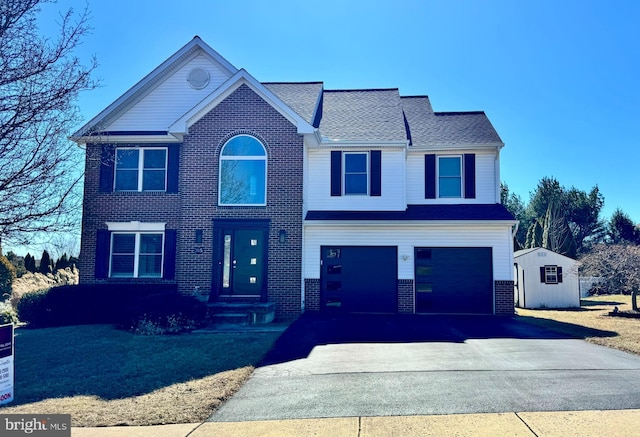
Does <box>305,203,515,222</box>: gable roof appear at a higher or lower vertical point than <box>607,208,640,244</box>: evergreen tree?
lower

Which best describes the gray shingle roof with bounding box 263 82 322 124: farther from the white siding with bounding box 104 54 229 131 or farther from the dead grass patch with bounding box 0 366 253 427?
the dead grass patch with bounding box 0 366 253 427

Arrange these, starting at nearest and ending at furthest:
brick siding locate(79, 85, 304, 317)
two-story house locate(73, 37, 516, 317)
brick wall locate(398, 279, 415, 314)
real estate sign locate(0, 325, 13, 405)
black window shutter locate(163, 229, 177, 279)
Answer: real estate sign locate(0, 325, 13, 405), brick siding locate(79, 85, 304, 317), two-story house locate(73, 37, 516, 317), black window shutter locate(163, 229, 177, 279), brick wall locate(398, 279, 415, 314)

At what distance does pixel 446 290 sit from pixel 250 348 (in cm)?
836

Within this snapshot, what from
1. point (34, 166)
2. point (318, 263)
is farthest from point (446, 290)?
point (34, 166)

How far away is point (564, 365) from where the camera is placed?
7.71m

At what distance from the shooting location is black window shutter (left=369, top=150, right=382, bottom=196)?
15812mm

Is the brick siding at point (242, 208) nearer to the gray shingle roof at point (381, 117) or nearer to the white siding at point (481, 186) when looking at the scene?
the gray shingle roof at point (381, 117)

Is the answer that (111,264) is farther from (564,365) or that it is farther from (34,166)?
(564,365)

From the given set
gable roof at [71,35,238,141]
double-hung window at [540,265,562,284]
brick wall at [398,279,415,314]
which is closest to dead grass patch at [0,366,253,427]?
brick wall at [398,279,415,314]

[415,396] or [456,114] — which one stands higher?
[456,114]

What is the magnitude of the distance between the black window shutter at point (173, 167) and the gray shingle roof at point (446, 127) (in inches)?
340

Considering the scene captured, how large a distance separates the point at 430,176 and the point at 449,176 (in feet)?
2.36

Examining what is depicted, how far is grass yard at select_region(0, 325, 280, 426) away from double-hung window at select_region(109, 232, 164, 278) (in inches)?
139

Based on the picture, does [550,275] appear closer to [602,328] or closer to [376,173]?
[602,328]
